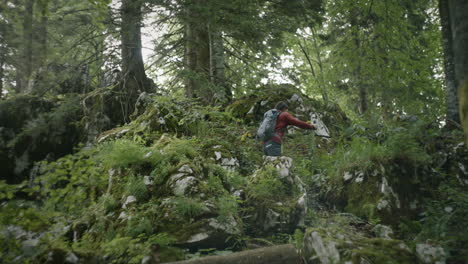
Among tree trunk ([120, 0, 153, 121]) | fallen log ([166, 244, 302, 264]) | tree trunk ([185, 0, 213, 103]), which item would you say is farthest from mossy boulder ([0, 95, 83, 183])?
fallen log ([166, 244, 302, 264])

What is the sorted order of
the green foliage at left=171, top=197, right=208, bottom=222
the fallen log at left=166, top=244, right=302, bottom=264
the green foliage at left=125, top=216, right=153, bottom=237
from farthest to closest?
the green foliage at left=171, top=197, right=208, bottom=222 < the green foliage at left=125, top=216, right=153, bottom=237 < the fallen log at left=166, top=244, right=302, bottom=264

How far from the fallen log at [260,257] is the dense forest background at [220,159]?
41 millimetres

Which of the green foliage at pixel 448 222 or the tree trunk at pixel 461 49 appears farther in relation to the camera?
the green foliage at pixel 448 222

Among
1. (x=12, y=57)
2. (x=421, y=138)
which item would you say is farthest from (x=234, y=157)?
(x=12, y=57)

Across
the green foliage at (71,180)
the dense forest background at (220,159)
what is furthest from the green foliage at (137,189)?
the green foliage at (71,180)

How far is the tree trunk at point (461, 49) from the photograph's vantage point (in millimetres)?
2385

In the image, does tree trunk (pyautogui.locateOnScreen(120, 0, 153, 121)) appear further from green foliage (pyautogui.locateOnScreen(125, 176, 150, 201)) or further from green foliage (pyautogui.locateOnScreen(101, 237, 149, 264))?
green foliage (pyautogui.locateOnScreen(101, 237, 149, 264))

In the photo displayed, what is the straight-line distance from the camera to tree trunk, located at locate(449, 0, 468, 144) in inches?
93.9

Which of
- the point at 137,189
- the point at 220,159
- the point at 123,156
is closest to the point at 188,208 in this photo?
the point at 137,189

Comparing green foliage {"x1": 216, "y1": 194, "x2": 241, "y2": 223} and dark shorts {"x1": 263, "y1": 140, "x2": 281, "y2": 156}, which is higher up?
dark shorts {"x1": 263, "y1": 140, "x2": 281, "y2": 156}

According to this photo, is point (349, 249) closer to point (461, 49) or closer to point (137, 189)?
point (461, 49)

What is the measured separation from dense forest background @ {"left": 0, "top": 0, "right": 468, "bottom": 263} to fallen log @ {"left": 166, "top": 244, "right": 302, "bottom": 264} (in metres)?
0.04

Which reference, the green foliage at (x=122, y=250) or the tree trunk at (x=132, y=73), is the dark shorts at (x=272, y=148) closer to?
the green foliage at (x=122, y=250)

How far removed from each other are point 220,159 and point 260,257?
2.93 metres
